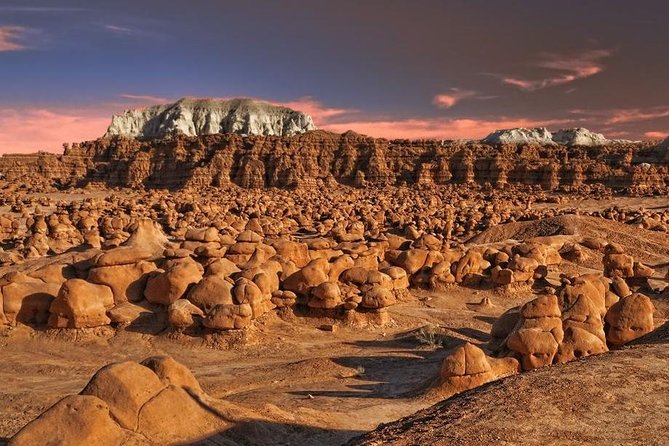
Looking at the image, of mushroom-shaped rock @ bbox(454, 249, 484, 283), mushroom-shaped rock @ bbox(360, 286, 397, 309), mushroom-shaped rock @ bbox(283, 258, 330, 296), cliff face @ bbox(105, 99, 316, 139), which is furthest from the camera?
Result: cliff face @ bbox(105, 99, 316, 139)

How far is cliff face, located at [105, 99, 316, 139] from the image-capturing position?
443 feet

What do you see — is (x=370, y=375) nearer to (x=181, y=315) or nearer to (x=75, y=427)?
(x=181, y=315)

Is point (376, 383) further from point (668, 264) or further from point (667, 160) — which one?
point (667, 160)

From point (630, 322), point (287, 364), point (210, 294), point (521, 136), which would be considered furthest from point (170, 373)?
point (521, 136)

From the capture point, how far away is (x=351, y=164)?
272ft

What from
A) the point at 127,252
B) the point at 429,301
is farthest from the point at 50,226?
the point at 429,301

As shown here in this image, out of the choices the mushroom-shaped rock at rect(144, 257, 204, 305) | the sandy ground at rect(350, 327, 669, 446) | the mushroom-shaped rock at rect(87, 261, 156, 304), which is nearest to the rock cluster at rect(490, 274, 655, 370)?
the sandy ground at rect(350, 327, 669, 446)

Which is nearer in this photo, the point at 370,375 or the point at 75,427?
the point at 75,427

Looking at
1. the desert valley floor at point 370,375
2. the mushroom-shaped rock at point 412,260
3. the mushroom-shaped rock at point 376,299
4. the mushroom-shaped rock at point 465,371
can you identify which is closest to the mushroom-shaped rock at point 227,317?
the desert valley floor at point 370,375

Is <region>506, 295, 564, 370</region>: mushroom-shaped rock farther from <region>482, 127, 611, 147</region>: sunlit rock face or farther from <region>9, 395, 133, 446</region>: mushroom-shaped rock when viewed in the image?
<region>482, 127, 611, 147</region>: sunlit rock face

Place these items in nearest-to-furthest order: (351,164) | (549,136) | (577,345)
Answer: (577,345) → (351,164) → (549,136)

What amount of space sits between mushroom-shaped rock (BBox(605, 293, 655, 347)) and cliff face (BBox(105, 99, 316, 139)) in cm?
12262

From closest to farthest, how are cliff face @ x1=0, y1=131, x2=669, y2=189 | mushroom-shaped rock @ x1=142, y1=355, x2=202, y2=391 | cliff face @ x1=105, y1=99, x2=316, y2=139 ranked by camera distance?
1. mushroom-shaped rock @ x1=142, y1=355, x2=202, y2=391
2. cliff face @ x1=0, y1=131, x2=669, y2=189
3. cliff face @ x1=105, y1=99, x2=316, y2=139

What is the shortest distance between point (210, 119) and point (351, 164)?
65.1 metres
